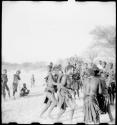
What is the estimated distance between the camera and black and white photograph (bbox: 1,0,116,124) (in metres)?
13.9

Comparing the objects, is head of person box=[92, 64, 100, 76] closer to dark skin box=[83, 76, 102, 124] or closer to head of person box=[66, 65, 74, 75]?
dark skin box=[83, 76, 102, 124]

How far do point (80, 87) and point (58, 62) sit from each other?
3.21 feet

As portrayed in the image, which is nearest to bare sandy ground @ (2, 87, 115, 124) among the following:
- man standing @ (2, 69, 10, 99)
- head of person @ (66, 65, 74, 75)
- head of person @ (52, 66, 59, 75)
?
man standing @ (2, 69, 10, 99)

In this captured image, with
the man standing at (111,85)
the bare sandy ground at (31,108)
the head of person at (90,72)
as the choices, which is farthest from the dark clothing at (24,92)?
the man standing at (111,85)

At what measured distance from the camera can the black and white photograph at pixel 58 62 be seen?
1388 cm

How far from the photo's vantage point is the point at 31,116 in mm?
13953

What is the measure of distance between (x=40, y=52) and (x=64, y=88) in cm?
128

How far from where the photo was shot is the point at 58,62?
13930mm

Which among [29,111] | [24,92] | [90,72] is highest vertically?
[90,72]

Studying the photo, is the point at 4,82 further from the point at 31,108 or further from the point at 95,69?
the point at 95,69

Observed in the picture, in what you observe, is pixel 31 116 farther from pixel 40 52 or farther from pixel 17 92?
pixel 40 52

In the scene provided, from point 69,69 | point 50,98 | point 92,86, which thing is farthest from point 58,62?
point 92,86

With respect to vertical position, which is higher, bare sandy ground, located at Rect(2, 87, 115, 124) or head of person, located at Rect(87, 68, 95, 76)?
head of person, located at Rect(87, 68, 95, 76)

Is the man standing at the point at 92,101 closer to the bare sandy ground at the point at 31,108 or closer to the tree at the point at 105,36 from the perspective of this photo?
the bare sandy ground at the point at 31,108
